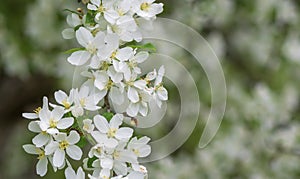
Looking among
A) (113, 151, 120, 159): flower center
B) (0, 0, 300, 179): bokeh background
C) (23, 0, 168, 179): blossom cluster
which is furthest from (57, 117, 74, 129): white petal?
(0, 0, 300, 179): bokeh background

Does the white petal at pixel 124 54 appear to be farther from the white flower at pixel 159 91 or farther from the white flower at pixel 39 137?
the white flower at pixel 39 137

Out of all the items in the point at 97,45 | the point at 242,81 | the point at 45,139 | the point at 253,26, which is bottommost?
the point at 242,81

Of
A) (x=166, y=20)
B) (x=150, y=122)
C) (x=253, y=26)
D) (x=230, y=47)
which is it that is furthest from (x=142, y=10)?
(x=230, y=47)

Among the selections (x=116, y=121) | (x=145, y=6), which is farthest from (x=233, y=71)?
(x=116, y=121)

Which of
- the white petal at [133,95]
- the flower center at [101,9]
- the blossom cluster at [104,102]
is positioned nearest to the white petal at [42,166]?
the blossom cluster at [104,102]

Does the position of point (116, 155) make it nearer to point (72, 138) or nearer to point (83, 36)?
point (72, 138)

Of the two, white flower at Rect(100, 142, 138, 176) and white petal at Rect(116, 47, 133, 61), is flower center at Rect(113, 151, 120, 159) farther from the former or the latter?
white petal at Rect(116, 47, 133, 61)

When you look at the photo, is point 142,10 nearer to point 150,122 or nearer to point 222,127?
point 150,122
